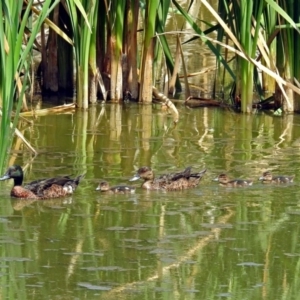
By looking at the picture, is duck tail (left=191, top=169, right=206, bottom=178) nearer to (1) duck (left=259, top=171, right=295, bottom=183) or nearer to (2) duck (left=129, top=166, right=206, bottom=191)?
(2) duck (left=129, top=166, right=206, bottom=191)

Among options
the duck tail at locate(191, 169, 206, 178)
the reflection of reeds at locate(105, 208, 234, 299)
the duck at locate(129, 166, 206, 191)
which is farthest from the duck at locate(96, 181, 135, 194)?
the reflection of reeds at locate(105, 208, 234, 299)

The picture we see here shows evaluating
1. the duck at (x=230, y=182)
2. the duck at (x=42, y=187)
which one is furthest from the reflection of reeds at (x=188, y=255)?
the duck at (x=42, y=187)

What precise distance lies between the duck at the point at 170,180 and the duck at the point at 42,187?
0.56 metres

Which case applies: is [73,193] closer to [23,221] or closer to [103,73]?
[23,221]

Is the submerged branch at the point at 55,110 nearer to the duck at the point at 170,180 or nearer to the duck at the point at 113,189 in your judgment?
the duck at the point at 170,180

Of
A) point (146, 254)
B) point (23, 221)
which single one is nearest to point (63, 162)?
point (23, 221)

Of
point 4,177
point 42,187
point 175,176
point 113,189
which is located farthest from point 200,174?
point 4,177

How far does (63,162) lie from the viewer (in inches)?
354

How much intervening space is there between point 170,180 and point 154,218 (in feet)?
3.02

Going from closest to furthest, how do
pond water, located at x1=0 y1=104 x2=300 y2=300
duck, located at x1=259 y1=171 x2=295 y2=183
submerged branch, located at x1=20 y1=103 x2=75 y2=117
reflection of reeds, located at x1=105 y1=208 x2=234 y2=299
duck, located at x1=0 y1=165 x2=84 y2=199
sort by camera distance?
reflection of reeds, located at x1=105 y1=208 x2=234 y2=299, pond water, located at x1=0 y1=104 x2=300 y2=300, duck, located at x1=0 y1=165 x2=84 y2=199, duck, located at x1=259 y1=171 x2=295 y2=183, submerged branch, located at x1=20 y1=103 x2=75 y2=117

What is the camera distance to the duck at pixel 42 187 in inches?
307

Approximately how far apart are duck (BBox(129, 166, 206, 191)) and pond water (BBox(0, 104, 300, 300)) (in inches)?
2.8

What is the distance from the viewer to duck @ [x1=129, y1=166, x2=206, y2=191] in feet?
26.6

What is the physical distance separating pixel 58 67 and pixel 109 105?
0.90m
